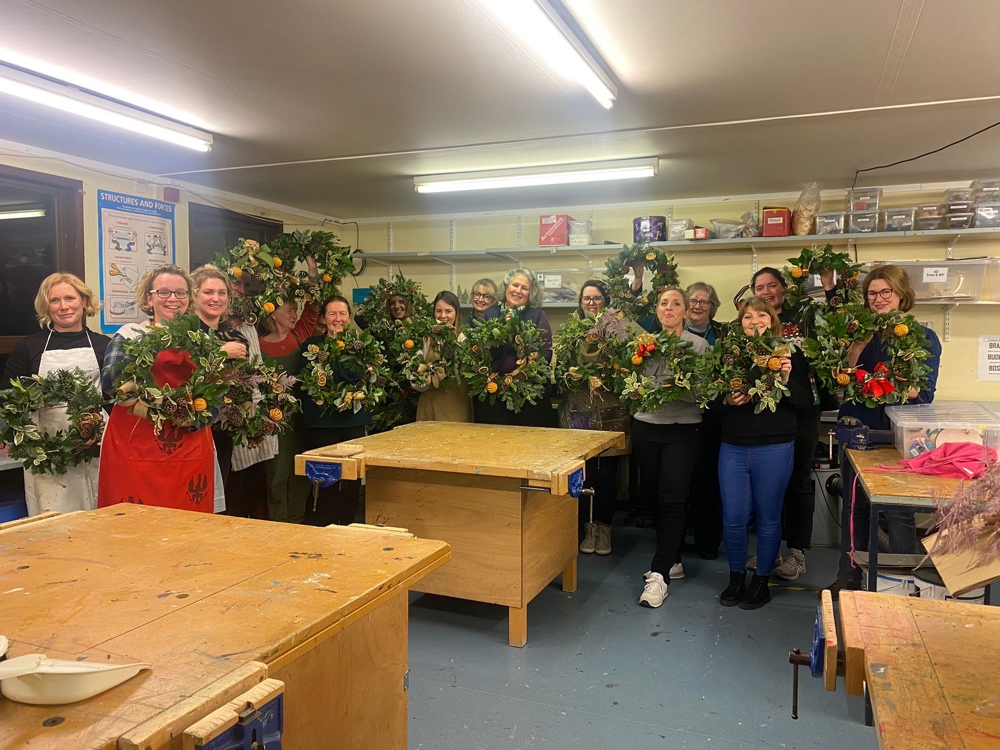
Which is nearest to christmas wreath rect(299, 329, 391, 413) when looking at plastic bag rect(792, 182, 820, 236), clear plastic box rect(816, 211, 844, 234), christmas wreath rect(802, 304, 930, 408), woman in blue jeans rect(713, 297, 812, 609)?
woman in blue jeans rect(713, 297, 812, 609)

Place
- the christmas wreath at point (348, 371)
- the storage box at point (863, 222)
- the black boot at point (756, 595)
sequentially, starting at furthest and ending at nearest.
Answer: the storage box at point (863, 222) < the christmas wreath at point (348, 371) < the black boot at point (756, 595)

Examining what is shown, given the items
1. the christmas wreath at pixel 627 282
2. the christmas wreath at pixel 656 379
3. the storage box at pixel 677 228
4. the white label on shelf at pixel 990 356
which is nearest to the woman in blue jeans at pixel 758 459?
the christmas wreath at pixel 656 379

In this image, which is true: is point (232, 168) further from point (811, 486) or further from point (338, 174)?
point (811, 486)

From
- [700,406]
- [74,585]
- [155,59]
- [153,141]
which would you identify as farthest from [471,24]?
[153,141]

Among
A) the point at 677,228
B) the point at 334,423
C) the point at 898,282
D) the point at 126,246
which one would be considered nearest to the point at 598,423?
the point at 334,423

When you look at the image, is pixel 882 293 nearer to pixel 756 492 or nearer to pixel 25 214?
pixel 756 492

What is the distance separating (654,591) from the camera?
3.49 m

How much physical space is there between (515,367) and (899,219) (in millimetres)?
3128

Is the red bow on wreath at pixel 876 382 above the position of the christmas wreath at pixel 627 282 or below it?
below

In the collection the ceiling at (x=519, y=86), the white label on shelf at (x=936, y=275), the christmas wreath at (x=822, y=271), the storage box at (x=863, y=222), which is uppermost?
the ceiling at (x=519, y=86)

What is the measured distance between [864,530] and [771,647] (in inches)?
30.5

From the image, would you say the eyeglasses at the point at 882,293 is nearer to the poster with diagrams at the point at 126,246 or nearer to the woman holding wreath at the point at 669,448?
the woman holding wreath at the point at 669,448

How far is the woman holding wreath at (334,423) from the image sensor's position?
4.07 metres

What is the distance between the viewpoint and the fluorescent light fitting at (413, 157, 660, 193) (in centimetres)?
451
